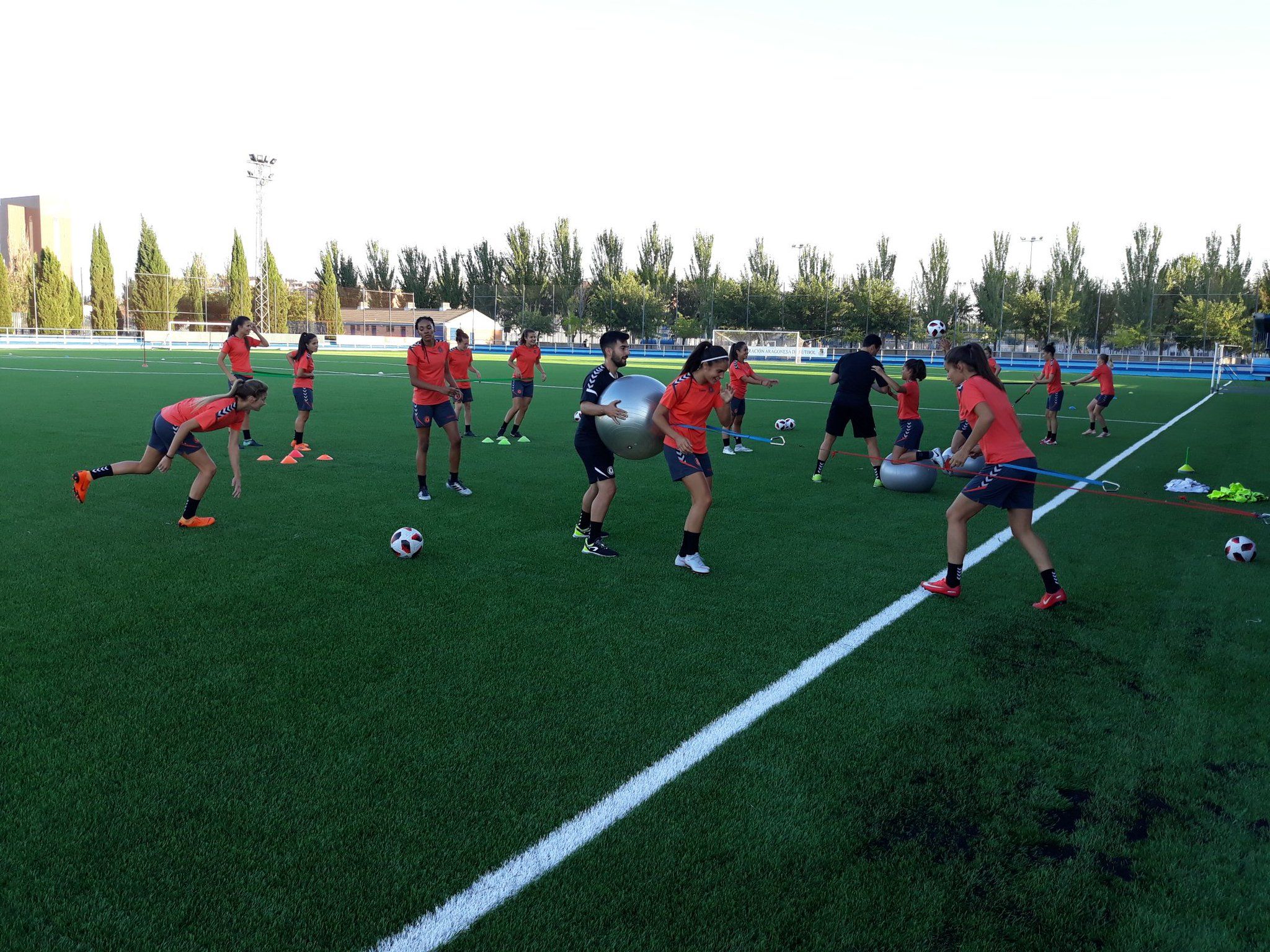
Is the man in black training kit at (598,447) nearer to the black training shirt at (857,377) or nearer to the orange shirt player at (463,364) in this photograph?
the black training shirt at (857,377)

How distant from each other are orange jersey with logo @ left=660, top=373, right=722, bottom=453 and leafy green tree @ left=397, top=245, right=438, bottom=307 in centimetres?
9460

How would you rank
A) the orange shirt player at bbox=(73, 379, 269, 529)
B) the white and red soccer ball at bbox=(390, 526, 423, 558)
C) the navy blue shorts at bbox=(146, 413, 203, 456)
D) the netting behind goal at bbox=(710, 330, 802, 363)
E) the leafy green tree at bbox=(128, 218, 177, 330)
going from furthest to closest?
the leafy green tree at bbox=(128, 218, 177, 330) < the netting behind goal at bbox=(710, 330, 802, 363) < the navy blue shorts at bbox=(146, 413, 203, 456) < the orange shirt player at bbox=(73, 379, 269, 529) < the white and red soccer ball at bbox=(390, 526, 423, 558)

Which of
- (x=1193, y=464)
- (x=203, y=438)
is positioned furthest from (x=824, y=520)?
(x=203, y=438)

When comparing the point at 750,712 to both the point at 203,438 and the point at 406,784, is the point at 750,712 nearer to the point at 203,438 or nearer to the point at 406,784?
the point at 406,784

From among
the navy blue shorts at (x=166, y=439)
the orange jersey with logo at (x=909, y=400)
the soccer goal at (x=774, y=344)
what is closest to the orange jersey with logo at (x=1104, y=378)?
the orange jersey with logo at (x=909, y=400)

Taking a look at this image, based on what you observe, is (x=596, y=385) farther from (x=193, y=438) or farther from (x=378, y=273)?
(x=378, y=273)

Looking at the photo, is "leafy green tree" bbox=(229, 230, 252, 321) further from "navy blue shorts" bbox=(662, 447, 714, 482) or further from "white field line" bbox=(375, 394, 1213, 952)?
"white field line" bbox=(375, 394, 1213, 952)

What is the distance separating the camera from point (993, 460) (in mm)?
6285

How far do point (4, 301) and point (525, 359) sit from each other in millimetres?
70268

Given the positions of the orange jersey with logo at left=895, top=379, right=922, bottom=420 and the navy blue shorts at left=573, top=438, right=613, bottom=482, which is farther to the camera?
the orange jersey with logo at left=895, top=379, right=922, bottom=420

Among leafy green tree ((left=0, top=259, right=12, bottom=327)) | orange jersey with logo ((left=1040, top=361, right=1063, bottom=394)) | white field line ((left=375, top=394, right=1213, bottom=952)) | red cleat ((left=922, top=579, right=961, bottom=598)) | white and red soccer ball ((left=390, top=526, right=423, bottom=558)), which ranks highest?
leafy green tree ((left=0, top=259, right=12, bottom=327))

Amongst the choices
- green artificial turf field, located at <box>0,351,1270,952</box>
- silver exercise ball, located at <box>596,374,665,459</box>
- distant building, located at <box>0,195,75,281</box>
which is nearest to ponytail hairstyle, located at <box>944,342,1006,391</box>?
green artificial turf field, located at <box>0,351,1270,952</box>

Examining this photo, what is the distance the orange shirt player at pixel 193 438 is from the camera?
776cm

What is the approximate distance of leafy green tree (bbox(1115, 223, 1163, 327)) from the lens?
69562mm
